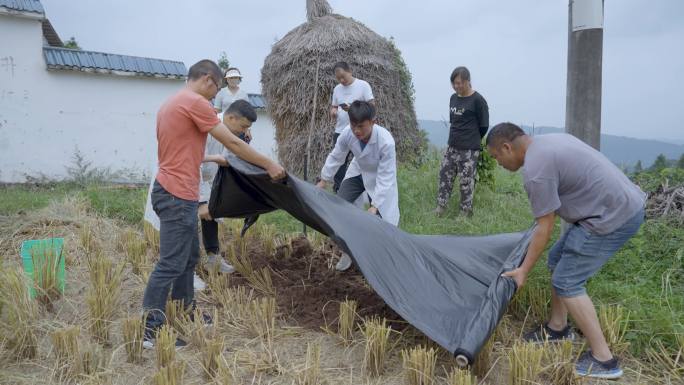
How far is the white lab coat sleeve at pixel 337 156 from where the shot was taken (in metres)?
4.57

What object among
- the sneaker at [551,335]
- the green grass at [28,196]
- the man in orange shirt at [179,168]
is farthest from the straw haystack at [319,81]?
the sneaker at [551,335]

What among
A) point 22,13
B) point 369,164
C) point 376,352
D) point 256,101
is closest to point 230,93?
point 369,164

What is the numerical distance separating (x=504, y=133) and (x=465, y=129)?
3.15 metres

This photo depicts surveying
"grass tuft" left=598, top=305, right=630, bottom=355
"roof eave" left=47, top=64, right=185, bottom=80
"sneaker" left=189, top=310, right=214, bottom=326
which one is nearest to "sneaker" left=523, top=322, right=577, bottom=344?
"grass tuft" left=598, top=305, right=630, bottom=355

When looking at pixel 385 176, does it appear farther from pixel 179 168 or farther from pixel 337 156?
pixel 179 168

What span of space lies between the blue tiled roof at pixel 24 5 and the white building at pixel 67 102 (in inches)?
0.6

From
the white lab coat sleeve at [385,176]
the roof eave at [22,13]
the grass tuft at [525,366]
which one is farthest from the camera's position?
the roof eave at [22,13]

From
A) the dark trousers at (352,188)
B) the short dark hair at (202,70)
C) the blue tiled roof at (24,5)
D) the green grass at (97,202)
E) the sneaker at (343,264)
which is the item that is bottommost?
the sneaker at (343,264)

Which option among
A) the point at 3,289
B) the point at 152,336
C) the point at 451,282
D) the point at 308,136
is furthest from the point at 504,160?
the point at 308,136

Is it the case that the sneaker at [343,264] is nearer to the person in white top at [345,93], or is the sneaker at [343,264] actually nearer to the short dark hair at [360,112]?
the short dark hair at [360,112]

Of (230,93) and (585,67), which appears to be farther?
(230,93)

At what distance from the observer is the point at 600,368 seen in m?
2.84

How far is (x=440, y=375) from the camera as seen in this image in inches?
113

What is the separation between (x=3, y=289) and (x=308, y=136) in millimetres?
5960
